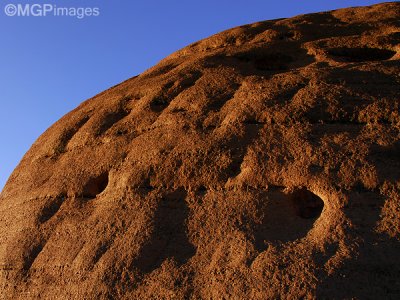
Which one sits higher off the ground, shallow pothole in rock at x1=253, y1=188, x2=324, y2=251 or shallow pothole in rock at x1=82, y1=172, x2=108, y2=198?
shallow pothole in rock at x1=82, y1=172, x2=108, y2=198

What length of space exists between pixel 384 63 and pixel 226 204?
2.81 m

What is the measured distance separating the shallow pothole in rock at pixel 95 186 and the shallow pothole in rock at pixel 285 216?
2.11 meters

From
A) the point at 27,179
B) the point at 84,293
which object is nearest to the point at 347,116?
the point at 84,293

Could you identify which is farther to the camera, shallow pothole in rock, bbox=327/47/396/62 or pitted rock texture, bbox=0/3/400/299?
shallow pothole in rock, bbox=327/47/396/62

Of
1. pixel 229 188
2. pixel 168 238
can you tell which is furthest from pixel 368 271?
pixel 168 238

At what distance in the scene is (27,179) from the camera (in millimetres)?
7219

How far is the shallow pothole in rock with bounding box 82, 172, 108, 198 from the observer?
6.23 meters

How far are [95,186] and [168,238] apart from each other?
4.95ft

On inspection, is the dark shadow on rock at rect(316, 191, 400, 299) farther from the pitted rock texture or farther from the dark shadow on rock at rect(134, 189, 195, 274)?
the dark shadow on rock at rect(134, 189, 195, 274)

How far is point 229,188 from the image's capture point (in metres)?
5.29

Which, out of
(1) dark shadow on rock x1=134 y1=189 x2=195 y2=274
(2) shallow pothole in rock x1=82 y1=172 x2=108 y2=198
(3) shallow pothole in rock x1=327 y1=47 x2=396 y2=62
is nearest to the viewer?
(1) dark shadow on rock x1=134 y1=189 x2=195 y2=274

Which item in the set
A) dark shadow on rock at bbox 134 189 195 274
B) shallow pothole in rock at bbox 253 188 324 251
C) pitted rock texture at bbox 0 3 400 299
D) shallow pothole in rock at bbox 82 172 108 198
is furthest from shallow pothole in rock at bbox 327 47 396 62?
shallow pothole in rock at bbox 82 172 108 198

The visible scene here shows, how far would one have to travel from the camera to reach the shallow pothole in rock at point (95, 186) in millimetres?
6234

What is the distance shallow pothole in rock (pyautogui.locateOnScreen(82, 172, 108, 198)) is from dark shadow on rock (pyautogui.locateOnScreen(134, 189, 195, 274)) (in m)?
1.08
